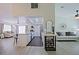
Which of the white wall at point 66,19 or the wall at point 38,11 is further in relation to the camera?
the white wall at point 66,19

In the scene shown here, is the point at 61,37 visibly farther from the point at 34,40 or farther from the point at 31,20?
the point at 31,20

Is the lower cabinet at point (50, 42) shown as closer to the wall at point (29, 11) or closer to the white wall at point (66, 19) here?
the white wall at point (66, 19)

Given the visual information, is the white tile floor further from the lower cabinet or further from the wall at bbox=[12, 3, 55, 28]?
the wall at bbox=[12, 3, 55, 28]

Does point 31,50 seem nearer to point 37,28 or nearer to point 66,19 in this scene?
point 37,28

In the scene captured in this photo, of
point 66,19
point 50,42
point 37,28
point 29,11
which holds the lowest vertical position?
point 50,42

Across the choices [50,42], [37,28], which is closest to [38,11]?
[37,28]

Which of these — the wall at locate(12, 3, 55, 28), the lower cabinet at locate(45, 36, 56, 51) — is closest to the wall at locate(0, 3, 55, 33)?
the wall at locate(12, 3, 55, 28)

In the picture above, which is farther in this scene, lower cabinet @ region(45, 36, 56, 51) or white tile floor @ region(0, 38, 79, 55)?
lower cabinet @ region(45, 36, 56, 51)

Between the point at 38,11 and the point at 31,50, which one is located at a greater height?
the point at 38,11

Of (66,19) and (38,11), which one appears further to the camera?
(66,19)

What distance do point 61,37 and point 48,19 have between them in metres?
0.44

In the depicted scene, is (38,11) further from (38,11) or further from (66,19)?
(66,19)

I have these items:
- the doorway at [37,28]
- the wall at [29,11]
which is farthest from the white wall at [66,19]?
the doorway at [37,28]
